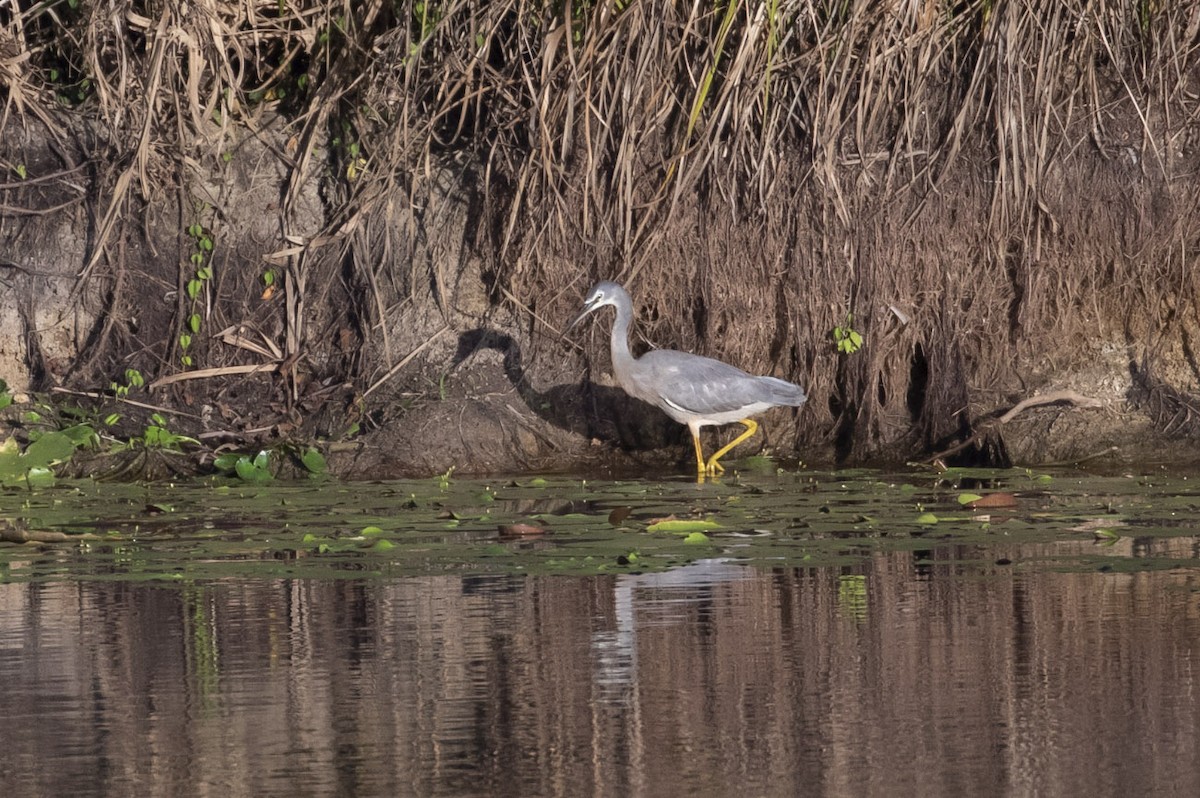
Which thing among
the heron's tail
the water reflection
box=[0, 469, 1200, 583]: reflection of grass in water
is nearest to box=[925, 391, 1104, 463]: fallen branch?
box=[0, 469, 1200, 583]: reflection of grass in water

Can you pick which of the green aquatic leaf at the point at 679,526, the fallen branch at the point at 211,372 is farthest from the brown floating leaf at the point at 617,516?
the fallen branch at the point at 211,372

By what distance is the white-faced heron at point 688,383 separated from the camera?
10.1 metres

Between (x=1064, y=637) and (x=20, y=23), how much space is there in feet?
23.7

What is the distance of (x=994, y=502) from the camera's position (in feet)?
27.7

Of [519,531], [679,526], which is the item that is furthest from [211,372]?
[679,526]

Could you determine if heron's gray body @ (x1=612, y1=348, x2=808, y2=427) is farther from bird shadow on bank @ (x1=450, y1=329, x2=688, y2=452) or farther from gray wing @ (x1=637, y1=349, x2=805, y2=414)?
bird shadow on bank @ (x1=450, y1=329, x2=688, y2=452)

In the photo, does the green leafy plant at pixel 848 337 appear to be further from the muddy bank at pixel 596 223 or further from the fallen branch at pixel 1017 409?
the fallen branch at pixel 1017 409

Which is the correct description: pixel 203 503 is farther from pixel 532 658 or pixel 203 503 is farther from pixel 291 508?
pixel 532 658

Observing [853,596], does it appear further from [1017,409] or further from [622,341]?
[1017,409]

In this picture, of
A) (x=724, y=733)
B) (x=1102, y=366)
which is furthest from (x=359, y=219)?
(x=724, y=733)

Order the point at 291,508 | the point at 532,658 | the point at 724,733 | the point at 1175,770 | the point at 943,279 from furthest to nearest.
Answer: the point at 943,279 < the point at 291,508 < the point at 532,658 < the point at 724,733 < the point at 1175,770

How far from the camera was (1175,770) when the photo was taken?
4.24 meters

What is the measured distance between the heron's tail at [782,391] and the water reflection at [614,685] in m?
3.41

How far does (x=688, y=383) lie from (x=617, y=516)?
7.12ft
